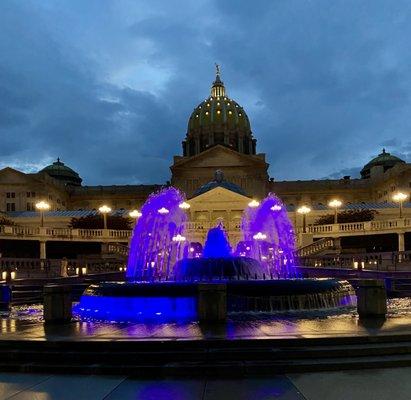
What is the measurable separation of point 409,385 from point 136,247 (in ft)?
107

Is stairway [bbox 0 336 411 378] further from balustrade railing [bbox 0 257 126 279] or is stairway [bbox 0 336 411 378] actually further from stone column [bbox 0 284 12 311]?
balustrade railing [bbox 0 257 126 279]

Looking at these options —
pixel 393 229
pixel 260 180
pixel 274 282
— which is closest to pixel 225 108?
pixel 260 180

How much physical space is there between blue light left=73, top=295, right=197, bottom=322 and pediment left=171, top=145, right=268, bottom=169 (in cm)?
11463

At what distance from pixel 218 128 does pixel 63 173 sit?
49536mm

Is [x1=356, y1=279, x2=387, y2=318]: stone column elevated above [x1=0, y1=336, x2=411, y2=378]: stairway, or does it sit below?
above

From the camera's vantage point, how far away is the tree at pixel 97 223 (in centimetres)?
8994

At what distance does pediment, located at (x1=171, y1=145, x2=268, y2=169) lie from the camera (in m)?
132

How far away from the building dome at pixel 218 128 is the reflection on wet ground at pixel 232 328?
14335cm

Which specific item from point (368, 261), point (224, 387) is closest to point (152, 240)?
point (368, 261)

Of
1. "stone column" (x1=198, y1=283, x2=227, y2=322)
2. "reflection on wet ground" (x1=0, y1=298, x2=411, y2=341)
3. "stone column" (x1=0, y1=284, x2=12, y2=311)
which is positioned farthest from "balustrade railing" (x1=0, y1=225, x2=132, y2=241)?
"stone column" (x1=198, y1=283, x2=227, y2=322)

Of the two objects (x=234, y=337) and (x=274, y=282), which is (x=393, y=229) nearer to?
(x=274, y=282)

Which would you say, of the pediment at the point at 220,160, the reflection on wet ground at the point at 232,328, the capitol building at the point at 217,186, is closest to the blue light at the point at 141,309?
the reflection on wet ground at the point at 232,328

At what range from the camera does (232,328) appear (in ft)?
42.6

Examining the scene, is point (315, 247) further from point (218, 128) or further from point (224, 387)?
point (218, 128)
